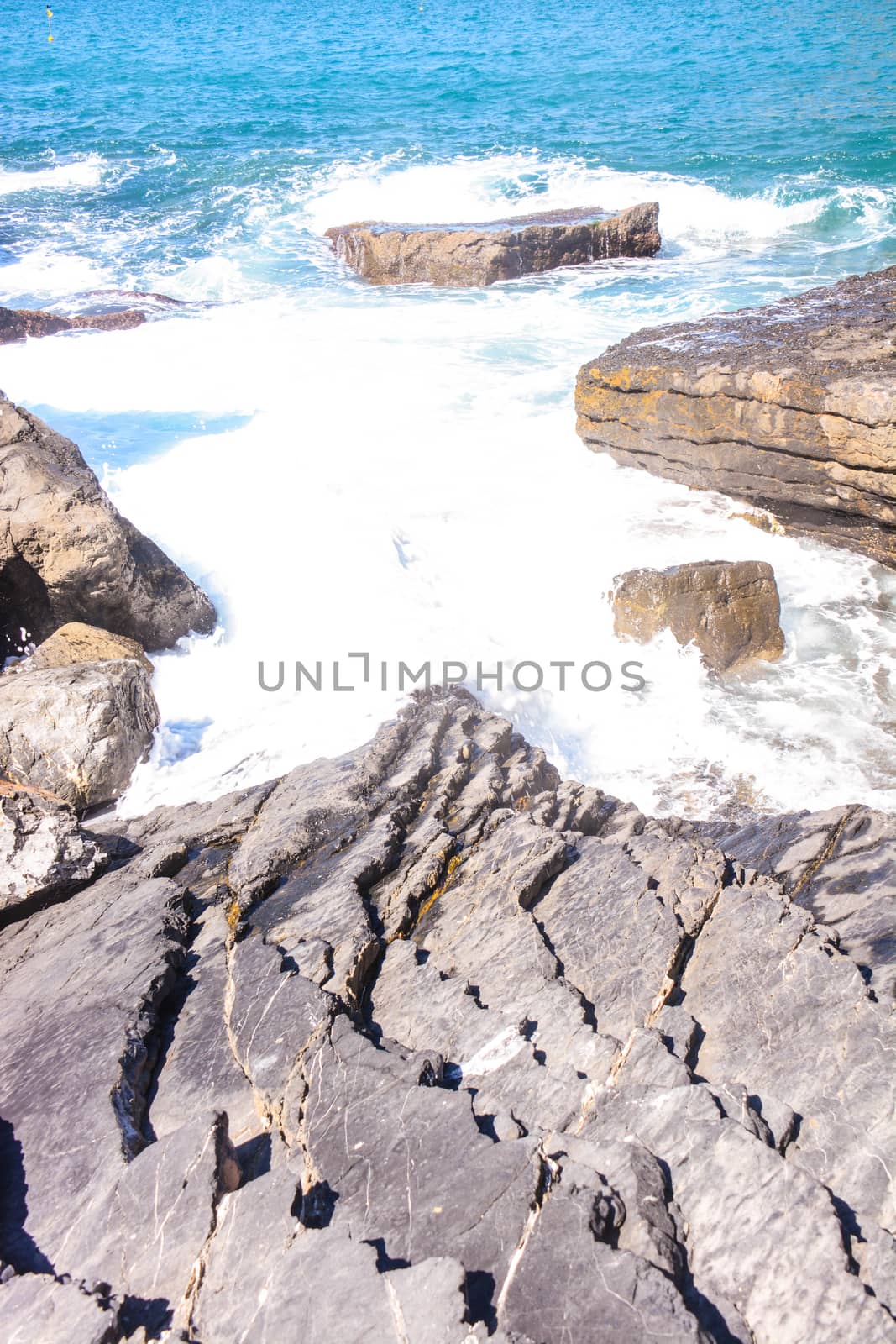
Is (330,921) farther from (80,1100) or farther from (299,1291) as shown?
(299,1291)

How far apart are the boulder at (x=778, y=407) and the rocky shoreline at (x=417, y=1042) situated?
3.56 metres

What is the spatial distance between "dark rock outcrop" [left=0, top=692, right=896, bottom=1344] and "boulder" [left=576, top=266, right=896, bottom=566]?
387 cm

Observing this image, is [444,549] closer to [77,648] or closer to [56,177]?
[77,648]

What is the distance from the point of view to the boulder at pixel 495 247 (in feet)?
52.1

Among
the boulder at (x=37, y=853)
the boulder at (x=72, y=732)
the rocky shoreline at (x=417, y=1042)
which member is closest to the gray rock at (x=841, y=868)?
the rocky shoreline at (x=417, y=1042)

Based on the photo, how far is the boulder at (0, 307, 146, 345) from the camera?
527 inches

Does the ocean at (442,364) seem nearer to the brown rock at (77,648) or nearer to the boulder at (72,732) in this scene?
the boulder at (72,732)

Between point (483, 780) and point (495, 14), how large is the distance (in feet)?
157

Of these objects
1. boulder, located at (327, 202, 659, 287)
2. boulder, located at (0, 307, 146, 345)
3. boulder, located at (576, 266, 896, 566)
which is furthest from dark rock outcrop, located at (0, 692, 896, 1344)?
boulder, located at (327, 202, 659, 287)

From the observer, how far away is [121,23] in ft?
144

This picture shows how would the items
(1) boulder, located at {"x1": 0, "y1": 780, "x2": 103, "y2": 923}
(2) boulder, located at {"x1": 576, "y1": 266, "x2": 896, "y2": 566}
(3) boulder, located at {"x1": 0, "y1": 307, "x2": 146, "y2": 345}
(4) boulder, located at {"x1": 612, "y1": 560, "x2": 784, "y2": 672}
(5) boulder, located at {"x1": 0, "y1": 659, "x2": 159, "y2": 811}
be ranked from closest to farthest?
(1) boulder, located at {"x1": 0, "y1": 780, "x2": 103, "y2": 923}, (5) boulder, located at {"x1": 0, "y1": 659, "x2": 159, "y2": 811}, (4) boulder, located at {"x1": 612, "y1": 560, "x2": 784, "y2": 672}, (2) boulder, located at {"x1": 576, "y1": 266, "x2": 896, "y2": 566}, (3) boulder, located at {"x1": 0, "y1": 307, "x2": 146, "y2": 345}

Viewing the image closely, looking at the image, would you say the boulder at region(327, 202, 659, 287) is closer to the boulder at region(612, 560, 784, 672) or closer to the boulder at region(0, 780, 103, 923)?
the boulder at region(612, 560, 784, 672)

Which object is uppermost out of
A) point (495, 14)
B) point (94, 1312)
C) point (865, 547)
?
point (495, 14)

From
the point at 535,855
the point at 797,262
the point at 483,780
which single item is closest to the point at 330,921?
the point at 535,855
